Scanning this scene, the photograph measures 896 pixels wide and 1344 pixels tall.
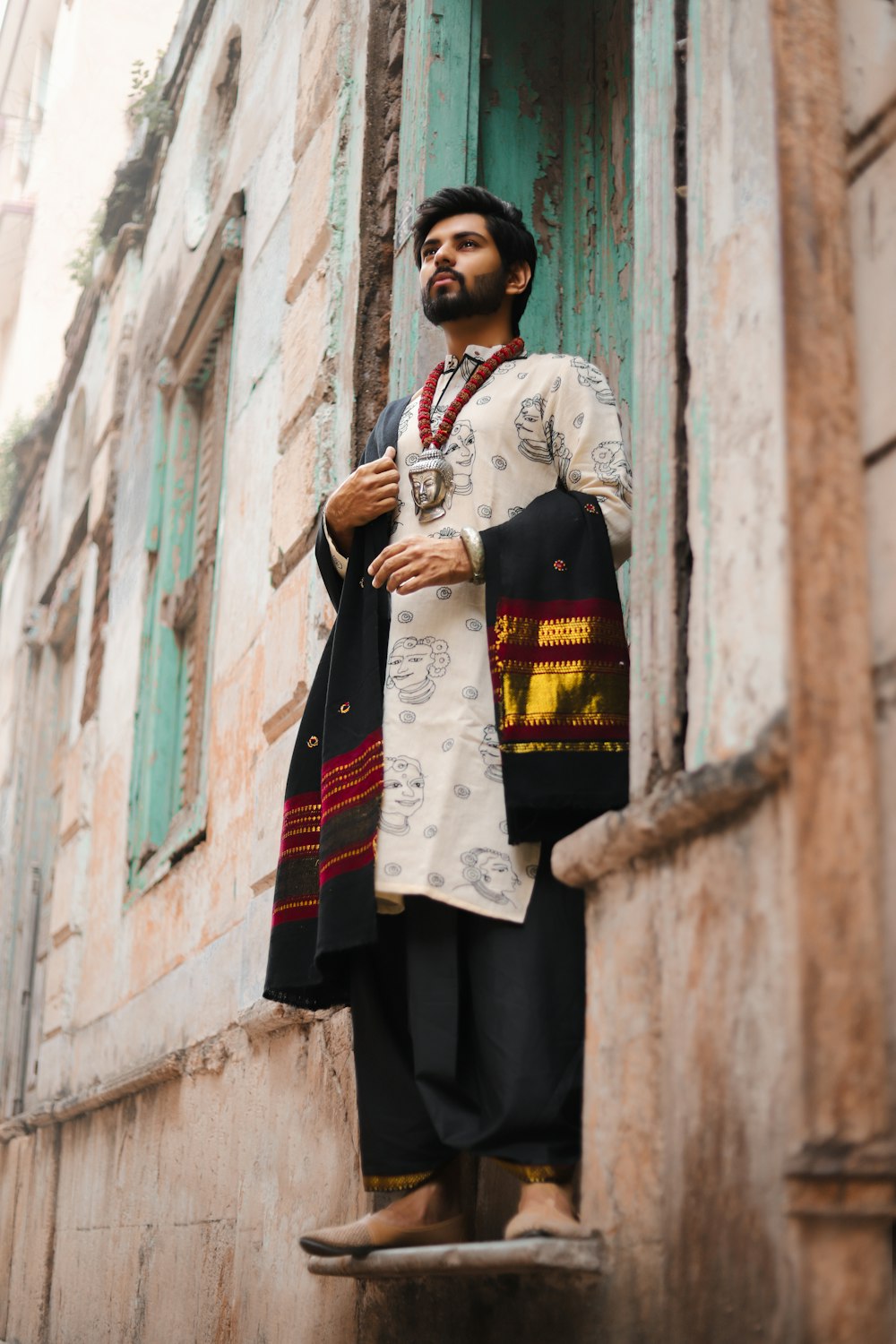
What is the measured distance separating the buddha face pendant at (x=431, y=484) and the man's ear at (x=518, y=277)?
48cm

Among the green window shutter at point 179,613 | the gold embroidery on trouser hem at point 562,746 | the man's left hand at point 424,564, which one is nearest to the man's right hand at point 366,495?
the man's left hand at point 424,564

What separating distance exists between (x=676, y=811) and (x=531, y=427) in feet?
3.78

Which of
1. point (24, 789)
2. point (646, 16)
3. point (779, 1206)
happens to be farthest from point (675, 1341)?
point (24, 789)

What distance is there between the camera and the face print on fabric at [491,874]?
285 cm

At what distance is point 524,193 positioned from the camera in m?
4.49

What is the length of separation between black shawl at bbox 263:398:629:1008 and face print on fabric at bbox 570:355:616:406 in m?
0.19

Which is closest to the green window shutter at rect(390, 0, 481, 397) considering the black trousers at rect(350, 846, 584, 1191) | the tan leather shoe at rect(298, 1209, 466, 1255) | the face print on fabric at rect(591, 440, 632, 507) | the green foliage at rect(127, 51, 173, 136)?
the face print on fabric at rect(591, 440, 632, 507)

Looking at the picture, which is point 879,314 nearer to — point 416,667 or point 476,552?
point 476,552

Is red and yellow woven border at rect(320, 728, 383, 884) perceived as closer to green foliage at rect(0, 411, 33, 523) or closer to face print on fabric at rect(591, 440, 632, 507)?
face print on fabric at rect(591, 440, 632, 507)

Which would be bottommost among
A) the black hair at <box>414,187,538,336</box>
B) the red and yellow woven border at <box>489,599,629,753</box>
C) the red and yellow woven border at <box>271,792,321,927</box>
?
the red and yellow woven border at <box>271,792,321,927</box>

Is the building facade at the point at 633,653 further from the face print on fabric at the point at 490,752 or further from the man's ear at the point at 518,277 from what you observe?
the man's ear at the point at 518,277

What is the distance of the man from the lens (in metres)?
2.79

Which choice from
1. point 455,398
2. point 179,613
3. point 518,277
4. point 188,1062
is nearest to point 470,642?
point 455,398

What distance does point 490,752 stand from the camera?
2951 millimetres
